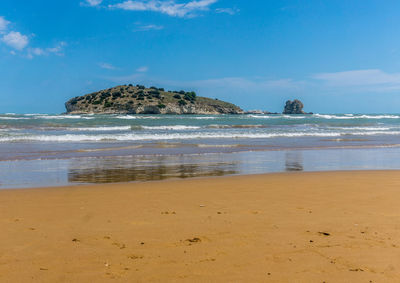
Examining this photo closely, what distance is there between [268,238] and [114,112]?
91386 mm

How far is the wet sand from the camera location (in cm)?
323

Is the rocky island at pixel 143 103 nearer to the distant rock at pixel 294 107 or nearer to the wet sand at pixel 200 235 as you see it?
the distant rock at pixel 294 107

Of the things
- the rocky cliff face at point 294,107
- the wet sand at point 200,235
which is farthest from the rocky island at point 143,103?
the wet sand at point 200,235

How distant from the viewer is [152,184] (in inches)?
306

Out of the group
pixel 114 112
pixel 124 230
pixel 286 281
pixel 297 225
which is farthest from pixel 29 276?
pixel 114 112

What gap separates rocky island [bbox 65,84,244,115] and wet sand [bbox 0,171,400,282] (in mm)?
87672

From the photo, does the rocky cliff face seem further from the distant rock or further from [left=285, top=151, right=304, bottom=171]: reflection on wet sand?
[left=285, top=151, right=304, bottom=171]: reflection on wet sand

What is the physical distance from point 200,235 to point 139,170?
6056mm

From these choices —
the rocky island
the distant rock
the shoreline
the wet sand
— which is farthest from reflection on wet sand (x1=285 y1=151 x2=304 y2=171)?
the distant rock

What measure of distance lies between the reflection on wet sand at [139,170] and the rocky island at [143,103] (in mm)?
81914

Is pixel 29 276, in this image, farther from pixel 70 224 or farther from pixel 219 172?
pixel 219 172

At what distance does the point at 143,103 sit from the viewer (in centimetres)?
9612

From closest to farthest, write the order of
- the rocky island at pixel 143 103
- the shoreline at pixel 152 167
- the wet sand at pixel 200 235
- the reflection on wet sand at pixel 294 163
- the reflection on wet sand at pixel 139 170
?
the wet sand at pixel 200 235
the shoreline at pixel 152 167
the reflection on wet sand at pixel 139 170
the reflection on wet sand at pixel 294 163
the rocky island at pixel 143 103

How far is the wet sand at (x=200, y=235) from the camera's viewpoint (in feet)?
10.6
